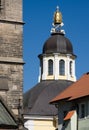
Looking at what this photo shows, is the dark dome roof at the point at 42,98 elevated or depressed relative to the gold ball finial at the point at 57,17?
depressed

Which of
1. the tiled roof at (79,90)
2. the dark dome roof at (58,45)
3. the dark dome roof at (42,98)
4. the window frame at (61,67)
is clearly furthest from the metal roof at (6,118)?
the dark dome roof at (58,45)

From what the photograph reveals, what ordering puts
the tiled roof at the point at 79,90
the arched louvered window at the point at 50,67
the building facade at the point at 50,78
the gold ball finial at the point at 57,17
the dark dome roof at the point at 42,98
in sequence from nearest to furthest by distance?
the tiled roof at the point at 79,90
the building facade at the point at 50,78
the dark dome roof at the point at 42,98
the arched louvered window at the point at 50,67
the gold ball finial at the point at 57,17

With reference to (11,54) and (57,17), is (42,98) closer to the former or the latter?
(57,17)

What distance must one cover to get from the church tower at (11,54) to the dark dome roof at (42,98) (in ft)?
66.5

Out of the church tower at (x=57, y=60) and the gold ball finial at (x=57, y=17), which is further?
the gold ball finial at (x=57, y=17)

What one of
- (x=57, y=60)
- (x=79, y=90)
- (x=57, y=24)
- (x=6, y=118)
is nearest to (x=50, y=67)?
(x=57, y=60)

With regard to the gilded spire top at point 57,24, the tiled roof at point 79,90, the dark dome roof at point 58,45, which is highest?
the gilded spire top at point 57,24

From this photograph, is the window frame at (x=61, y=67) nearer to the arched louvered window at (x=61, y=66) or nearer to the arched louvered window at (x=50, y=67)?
the arched louvered window at (x=61, y=66)

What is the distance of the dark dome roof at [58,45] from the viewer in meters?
61.6

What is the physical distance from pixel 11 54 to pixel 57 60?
92.0ft

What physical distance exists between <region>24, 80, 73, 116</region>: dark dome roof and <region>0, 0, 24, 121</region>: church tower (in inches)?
798

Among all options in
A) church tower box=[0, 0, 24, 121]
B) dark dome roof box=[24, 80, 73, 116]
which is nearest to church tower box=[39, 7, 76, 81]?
dark dome roof box=[24, 80, 73, 116]

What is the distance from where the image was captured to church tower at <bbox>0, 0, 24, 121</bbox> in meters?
32.4

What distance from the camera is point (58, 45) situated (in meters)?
61.9
